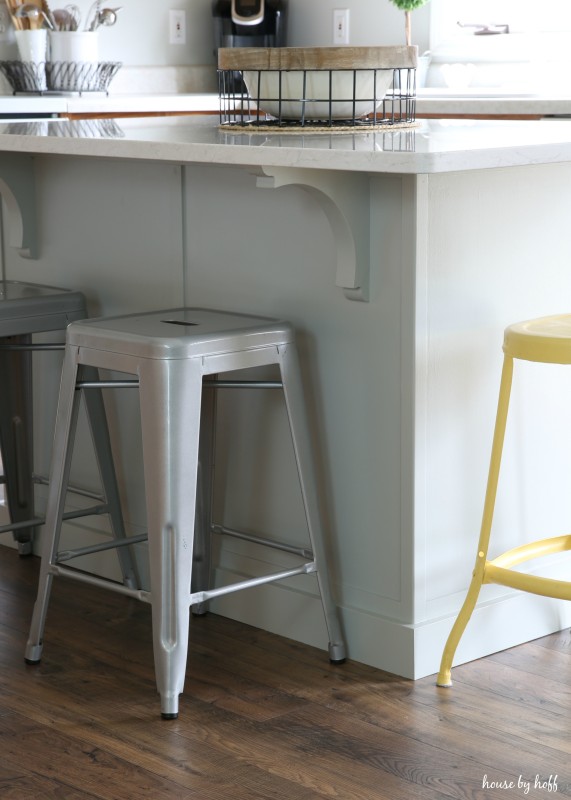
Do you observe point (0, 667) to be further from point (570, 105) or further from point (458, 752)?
point (570, 105)

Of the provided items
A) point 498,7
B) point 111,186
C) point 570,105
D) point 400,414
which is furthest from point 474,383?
point 498,7

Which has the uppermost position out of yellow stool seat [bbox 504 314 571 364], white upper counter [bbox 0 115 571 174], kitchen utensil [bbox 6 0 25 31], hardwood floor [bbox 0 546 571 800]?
kitchen utensil [bbox 6 0 25 31]

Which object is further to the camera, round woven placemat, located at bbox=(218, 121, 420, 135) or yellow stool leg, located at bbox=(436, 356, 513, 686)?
round woven placemat, located at bbox=(218, 121, 420, 135)

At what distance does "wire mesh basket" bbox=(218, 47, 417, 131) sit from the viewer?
214 centimetres

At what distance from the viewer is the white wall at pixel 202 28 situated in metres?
4.67

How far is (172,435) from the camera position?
1895 millimetres

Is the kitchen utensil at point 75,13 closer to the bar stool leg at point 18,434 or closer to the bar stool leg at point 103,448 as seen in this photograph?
the bar stool leg at point 18,434

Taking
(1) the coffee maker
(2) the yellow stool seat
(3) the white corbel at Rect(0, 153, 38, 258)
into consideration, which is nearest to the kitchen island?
(2) the yellow stool seat

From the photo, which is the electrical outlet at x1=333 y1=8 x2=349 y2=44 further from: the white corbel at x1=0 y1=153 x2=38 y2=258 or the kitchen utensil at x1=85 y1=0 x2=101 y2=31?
the white corbel at x1=0 y1=153 x2=38 y2=258

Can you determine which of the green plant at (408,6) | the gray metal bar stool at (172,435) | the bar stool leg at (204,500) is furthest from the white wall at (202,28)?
the gray metal bar stool at (172,435)

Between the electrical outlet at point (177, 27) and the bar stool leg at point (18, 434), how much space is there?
256cm

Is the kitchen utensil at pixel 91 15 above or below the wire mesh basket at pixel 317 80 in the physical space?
above

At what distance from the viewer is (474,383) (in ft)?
6.97

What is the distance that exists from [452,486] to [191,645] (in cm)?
59
